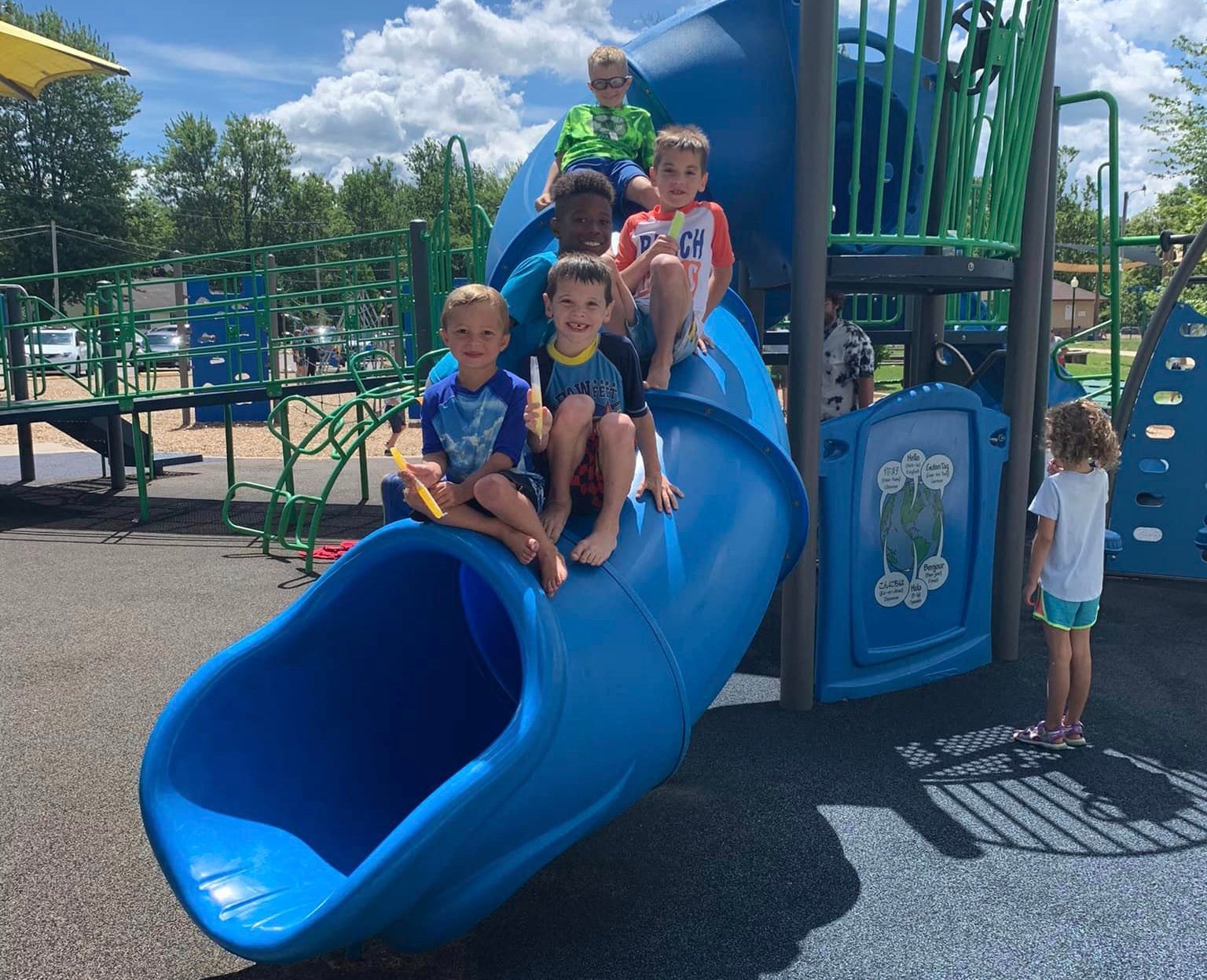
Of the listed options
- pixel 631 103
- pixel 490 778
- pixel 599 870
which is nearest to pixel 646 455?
pixel 490 778

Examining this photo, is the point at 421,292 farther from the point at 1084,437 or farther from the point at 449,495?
the point at 449,495

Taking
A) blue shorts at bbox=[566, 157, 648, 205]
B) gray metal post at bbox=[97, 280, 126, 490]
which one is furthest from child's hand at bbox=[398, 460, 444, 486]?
gray metal post at bbox=[97, 280, 126, 490]

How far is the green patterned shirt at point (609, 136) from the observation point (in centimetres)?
461

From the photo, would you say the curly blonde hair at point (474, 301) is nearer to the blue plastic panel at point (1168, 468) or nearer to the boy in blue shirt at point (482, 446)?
the boy in blue shirt at point (482, 446)

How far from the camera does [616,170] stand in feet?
14.7

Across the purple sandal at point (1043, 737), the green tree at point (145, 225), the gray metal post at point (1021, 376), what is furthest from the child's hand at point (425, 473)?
the green tree at point (145, 225)

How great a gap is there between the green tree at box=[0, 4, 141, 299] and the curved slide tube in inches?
1892

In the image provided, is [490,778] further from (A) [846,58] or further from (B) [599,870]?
(A) [846,58]

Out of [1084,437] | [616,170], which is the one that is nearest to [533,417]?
[616,170]

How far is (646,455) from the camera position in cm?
298

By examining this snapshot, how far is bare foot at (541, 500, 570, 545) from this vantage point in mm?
2721

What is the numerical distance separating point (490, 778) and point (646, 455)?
1110 mm

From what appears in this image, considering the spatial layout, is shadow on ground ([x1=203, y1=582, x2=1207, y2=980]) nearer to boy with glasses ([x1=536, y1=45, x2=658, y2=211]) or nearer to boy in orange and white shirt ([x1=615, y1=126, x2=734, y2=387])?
boy in orange and white shirt ([x1=615, y1=126, x2=734, y2=387])

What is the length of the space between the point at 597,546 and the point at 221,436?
54.3 feet
